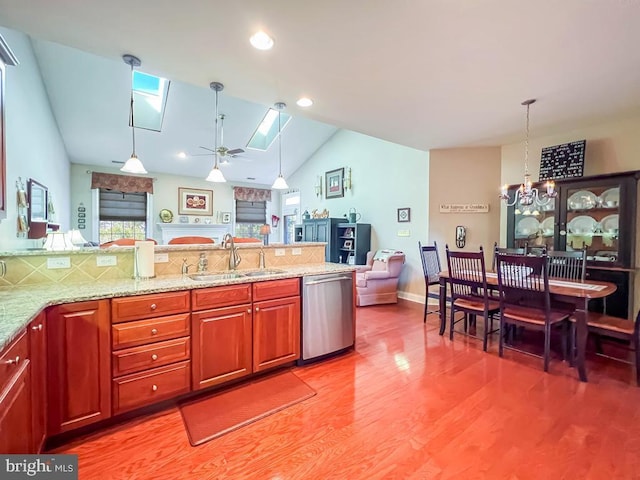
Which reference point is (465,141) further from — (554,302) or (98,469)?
(98,469)

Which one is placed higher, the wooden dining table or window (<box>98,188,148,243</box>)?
window (<box>98,188,148,243</box>)

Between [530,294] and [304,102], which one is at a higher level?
[304,102]

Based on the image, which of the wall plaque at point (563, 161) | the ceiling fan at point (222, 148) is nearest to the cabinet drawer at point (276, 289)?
the ceiling fan at point (222, 148)


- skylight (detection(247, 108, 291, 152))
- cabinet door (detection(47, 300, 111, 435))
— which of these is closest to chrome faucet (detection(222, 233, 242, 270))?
cabinet door (detection(47, 300, 111, 435))

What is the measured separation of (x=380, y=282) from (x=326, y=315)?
7.70ft

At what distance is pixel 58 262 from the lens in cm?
210

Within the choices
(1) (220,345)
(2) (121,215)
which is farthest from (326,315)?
(2) (121,215)

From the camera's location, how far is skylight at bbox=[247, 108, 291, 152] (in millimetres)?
6398

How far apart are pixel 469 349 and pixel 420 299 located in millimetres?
2044

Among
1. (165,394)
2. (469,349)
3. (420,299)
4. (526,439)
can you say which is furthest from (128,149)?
(526,439)

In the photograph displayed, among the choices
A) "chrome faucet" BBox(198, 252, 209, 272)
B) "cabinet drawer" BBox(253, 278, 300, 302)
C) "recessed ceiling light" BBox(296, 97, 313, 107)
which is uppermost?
"recessed ceiling light" BBox(296, 97, 313, 107)

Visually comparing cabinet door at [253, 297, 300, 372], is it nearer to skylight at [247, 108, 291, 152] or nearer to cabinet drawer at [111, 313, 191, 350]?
cabinet drawer at [111, 313, 191, 350]

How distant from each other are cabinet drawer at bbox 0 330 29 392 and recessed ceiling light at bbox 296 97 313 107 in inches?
110

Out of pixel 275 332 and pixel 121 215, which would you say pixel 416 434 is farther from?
pixel 121 215
